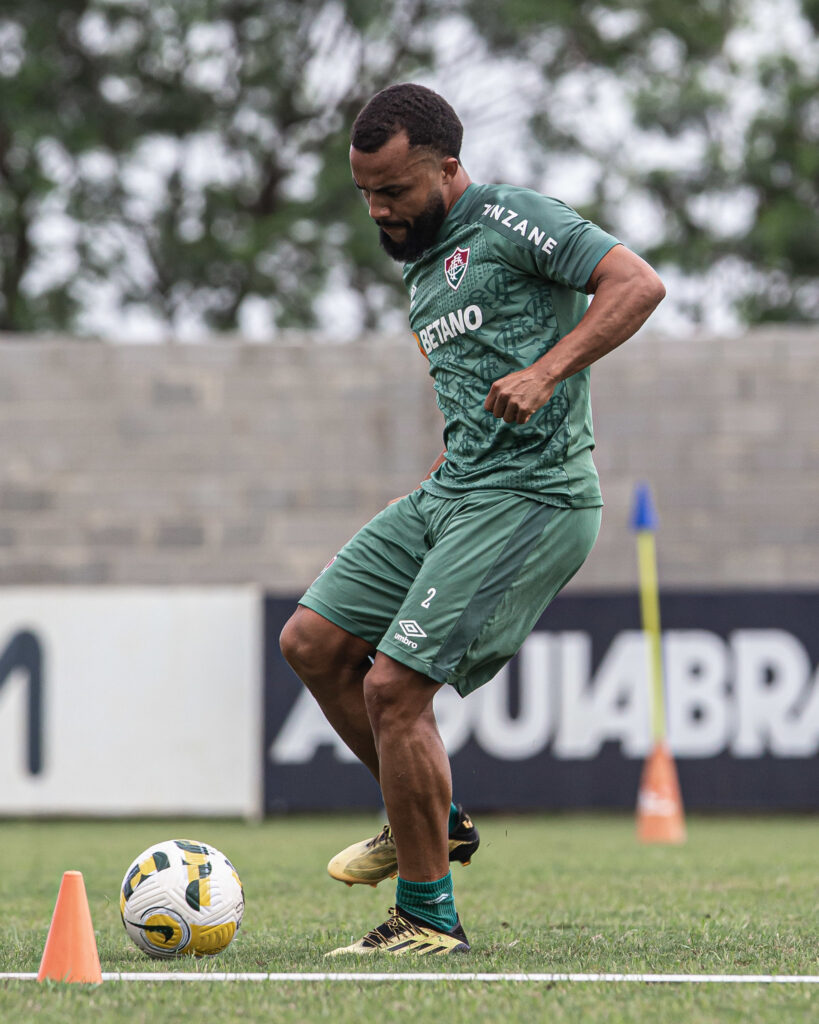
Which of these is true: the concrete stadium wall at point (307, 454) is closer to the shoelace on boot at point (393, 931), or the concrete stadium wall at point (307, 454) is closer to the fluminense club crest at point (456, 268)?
the fluminense club crest at point (456, 268)

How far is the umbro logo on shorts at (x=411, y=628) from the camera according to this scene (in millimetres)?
3770

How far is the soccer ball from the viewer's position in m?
3.76

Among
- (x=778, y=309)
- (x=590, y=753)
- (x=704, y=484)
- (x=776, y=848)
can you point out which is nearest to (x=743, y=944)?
(x=776, y=848)

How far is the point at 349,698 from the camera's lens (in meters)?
4.14

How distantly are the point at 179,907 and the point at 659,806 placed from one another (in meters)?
5.67

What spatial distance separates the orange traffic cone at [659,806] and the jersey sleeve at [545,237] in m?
5.64

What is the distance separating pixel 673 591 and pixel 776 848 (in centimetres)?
295

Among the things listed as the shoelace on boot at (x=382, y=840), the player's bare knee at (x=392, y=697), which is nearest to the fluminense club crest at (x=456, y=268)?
the player's bare knee at (x=392, y=697)

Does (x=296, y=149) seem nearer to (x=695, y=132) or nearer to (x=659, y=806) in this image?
(x=695, y=132)

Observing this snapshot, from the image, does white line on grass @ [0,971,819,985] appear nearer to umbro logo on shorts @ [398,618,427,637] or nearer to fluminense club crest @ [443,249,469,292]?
umbro logo on shorts @ [398,618,427,637]

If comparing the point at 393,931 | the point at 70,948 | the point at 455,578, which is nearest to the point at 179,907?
the point at 70,948

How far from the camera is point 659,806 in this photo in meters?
8.95

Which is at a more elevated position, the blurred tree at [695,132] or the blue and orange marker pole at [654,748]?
the blurred tree at [695,132]

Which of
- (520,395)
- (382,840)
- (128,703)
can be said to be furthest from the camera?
(128,703)
